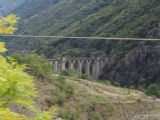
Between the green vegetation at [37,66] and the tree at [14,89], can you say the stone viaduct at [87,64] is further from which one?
the tree at [14,89]

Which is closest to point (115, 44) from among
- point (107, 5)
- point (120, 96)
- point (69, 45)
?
point (69, 45)

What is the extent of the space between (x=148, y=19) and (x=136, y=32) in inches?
203

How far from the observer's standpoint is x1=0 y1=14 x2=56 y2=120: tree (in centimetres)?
→ 612

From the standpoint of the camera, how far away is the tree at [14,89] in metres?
6.12

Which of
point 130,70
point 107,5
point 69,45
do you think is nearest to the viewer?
point 130,70

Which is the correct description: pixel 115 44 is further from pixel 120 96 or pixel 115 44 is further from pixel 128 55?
pixel 120 96

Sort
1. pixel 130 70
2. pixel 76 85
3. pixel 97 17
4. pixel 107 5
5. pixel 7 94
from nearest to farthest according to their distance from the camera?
1. pixel 7 94
2. pixel 76 85
3. pixel 130 70
4. pixel 97 17
5. pixel 107 5

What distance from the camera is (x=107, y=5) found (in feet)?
575

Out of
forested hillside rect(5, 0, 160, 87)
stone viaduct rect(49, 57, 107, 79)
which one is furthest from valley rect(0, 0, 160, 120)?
stone viaduct rect(49, 57, 107, 79)

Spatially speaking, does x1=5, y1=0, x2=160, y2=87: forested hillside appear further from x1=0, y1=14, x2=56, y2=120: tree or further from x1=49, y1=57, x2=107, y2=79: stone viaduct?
x1=0, y1=14, x2=56, y2=120: tree

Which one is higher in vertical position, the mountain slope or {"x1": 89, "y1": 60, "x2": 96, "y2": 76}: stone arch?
the mountain slope

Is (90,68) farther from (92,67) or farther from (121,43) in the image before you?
(121,43)

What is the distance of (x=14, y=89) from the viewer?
6117 millimetres

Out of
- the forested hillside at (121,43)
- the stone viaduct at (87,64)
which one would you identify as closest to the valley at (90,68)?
the forested hillside at (121,43)
